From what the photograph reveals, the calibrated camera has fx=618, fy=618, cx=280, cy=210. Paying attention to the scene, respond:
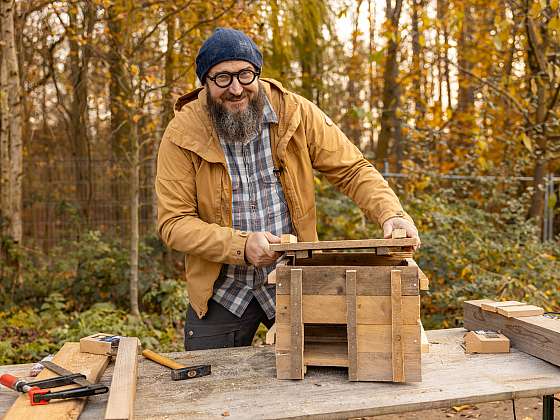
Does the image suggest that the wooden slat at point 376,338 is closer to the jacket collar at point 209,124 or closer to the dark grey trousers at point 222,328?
the dark grey trousers at point 222,328

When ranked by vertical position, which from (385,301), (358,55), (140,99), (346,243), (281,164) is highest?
(358,55)

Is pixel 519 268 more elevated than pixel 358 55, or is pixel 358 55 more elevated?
pixel 358 55

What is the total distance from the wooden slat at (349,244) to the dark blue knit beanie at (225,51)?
36.8 inches

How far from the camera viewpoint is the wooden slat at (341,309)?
83.7 inches

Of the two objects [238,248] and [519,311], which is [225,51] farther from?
[519,311]

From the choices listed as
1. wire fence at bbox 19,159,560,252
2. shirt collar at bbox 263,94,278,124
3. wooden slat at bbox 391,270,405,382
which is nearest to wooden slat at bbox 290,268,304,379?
wooden slat at bbox 391,270,405,382

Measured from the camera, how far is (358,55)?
1659 cm

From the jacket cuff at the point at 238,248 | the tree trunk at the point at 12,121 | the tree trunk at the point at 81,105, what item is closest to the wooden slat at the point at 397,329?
the jacket cuff at the point at 238,248

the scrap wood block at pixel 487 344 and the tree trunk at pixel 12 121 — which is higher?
the tree trunk at pixel 12 121

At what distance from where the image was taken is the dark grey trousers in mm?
2881

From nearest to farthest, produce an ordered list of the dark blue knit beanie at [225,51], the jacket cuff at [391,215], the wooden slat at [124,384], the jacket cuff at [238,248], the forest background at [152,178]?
the wooden slat at [124,384] → the jacket cuff at [238,248] → the jacket cuff at [391,215] → the dark blue knit beanie at [225,51] → the forest background at [152,178]

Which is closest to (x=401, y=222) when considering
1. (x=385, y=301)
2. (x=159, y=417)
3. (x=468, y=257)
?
(x=385, y=301)

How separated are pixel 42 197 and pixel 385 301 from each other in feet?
25.2

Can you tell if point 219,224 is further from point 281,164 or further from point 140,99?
point 140,99
